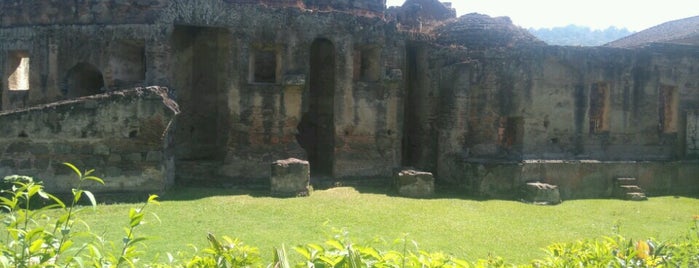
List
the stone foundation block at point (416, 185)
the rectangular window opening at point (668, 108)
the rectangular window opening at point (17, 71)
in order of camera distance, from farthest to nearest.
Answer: the rectangular window opening at point (668, 108) < the rectangular window opening at point (17, 71) < the stone foundation block at point (416, 185)

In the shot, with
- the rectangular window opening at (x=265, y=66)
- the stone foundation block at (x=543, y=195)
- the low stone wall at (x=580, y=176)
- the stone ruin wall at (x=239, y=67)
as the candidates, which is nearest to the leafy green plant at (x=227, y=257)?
the stone foundation block at (x=543, y=195)

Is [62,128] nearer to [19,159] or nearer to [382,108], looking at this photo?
[19,159]

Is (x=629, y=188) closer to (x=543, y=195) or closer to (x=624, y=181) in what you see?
(x=624, y=181)

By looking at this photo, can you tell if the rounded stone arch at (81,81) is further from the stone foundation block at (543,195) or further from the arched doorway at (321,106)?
the stone foundation block at (543,195)

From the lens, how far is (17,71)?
19250 mm

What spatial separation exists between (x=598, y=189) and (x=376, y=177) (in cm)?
666

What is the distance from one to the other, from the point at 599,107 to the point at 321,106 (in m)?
9.88

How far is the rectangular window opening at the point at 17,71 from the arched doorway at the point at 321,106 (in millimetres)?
9555

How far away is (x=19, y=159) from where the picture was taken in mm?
12930

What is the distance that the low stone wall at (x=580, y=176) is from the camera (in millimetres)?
15445

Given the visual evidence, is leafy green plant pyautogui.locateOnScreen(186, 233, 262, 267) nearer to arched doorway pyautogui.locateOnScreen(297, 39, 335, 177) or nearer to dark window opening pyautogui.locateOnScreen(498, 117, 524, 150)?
arched doorway pyautogui.locateOnScreen(297, 39, 335, 177)

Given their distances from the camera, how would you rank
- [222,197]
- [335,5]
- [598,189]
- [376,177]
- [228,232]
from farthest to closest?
[335,5] → [376,177] → [598,189] → [222,197] → [228,232]

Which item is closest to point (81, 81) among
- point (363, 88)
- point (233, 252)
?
point (363, 88)

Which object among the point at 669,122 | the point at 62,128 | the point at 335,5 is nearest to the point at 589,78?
the point at 669,122
